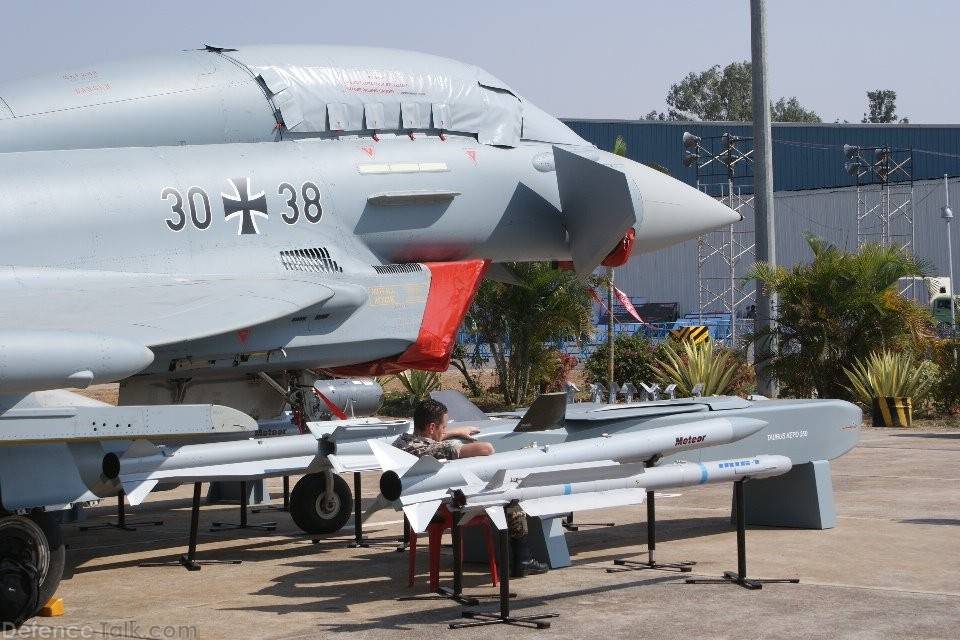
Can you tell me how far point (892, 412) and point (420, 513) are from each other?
15716mm

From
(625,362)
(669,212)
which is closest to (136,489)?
(669,212)

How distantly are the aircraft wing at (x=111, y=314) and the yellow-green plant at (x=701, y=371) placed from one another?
527 inches

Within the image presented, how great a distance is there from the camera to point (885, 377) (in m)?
21.2

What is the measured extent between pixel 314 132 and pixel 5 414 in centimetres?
513

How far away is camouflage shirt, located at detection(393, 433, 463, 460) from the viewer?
28.4ft

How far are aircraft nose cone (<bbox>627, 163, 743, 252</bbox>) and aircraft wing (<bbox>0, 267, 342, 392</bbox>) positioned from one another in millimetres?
4211

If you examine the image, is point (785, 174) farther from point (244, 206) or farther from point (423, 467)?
point (423, 467)

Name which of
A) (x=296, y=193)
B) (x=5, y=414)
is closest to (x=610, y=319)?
(x=296, y=193)

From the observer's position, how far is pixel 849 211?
48875mm

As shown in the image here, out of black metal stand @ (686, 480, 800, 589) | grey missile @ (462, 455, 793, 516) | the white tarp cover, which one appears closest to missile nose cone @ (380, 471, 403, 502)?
grey missile @ (462, 455, 793, 516)

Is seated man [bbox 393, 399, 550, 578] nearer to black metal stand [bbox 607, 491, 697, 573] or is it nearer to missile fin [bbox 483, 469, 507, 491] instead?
missile fin [bbox 483, 469, 507, 491]

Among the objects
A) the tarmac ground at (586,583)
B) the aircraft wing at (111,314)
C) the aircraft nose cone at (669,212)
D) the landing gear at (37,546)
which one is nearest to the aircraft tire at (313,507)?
the tarmac ground at (586,583)

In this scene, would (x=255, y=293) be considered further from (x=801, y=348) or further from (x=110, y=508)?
(x=801, y=348)

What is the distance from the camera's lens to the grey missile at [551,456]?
305 inches
